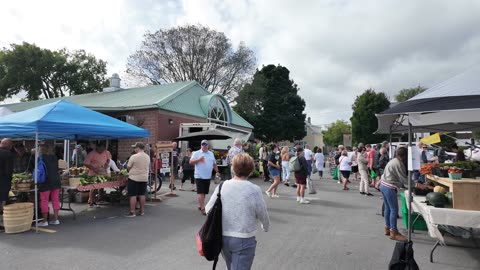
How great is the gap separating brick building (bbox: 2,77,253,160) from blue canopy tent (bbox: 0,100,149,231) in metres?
9.18

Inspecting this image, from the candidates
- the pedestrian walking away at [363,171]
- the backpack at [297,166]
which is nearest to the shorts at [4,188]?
the backpack at [297,166]

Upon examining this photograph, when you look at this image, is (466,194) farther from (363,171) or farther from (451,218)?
(363,171)

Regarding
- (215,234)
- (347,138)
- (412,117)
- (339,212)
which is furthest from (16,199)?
(347,138)

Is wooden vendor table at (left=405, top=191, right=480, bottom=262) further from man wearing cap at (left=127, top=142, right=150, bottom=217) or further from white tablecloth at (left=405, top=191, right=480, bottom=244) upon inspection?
man wearing cap at (left=127, top=142, right=150, bottom=217)

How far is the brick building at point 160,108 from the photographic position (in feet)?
58.2

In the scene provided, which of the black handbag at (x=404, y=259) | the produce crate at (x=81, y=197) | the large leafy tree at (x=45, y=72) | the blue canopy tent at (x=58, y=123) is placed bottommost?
the produce crate at (x=81, y=197)

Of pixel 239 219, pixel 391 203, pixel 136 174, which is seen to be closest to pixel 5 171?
pixel 136 174

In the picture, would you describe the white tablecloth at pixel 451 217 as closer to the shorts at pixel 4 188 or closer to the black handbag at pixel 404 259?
the black handbag at pixel 404 259

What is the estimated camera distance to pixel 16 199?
745 centimetres

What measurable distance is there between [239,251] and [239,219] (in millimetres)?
290

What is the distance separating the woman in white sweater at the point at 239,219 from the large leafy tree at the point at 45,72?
126ft

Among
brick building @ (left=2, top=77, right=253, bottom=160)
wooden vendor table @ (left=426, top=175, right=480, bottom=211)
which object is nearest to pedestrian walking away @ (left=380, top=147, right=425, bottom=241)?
wooden vendor table @ (left=426, top=175, right=480, bottom=211)

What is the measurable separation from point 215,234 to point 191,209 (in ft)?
19.3

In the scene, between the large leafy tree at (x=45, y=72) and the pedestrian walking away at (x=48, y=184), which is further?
the large leafy tree at (x=45, y=72)
